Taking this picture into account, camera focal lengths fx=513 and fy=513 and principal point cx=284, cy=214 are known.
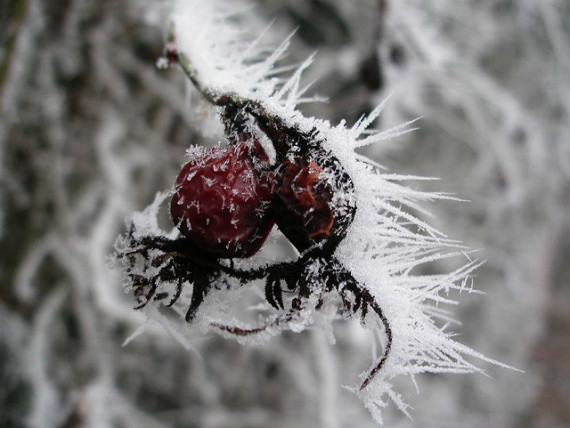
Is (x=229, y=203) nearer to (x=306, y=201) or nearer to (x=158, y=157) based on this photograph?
(x=306, y=201)

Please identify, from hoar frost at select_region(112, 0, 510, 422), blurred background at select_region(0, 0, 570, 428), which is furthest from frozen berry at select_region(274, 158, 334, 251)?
blurred background at select_region(0, 0, 570, 428)

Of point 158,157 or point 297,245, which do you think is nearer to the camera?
point 297,245

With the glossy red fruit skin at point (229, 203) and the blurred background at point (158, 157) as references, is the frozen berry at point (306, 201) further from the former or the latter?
the blurred background at point (158, 157)

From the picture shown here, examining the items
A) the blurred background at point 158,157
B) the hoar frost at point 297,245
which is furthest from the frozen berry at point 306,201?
the blurred background at point 158,157

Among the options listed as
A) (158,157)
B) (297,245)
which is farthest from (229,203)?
(158,157)
